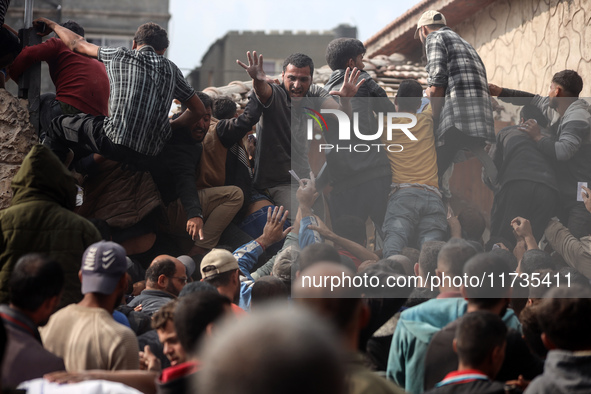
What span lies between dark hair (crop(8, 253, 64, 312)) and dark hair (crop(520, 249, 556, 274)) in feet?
10.5

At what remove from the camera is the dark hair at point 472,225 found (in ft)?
19.4

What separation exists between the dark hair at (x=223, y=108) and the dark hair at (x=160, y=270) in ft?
7.44

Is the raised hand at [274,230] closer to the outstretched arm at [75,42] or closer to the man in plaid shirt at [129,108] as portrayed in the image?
the man in plaid shirt at [129,108]

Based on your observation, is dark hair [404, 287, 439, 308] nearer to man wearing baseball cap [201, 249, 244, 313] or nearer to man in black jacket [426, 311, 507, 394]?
man wearing baseball cap [201, 249, 244, 313]

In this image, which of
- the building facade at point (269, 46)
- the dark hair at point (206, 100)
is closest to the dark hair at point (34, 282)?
the dark hair at point (206, 100)

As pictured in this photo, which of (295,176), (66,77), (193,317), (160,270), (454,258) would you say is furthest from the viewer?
(66,77)

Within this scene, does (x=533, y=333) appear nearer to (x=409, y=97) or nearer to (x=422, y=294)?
(x=422, y=294)

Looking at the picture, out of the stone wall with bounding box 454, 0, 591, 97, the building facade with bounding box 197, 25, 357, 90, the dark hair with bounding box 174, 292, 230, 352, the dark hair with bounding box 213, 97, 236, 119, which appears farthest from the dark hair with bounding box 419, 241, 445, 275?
the building facade with bounding box 197, 25, 357, 90

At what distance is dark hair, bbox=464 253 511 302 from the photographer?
Result: 12.4 feet

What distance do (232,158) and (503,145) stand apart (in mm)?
2235

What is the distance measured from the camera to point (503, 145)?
19.8ft

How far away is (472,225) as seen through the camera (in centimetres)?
594

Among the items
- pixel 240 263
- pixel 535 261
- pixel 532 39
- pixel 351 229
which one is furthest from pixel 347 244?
pixel 532 39

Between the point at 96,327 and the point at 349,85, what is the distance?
10.2ft
